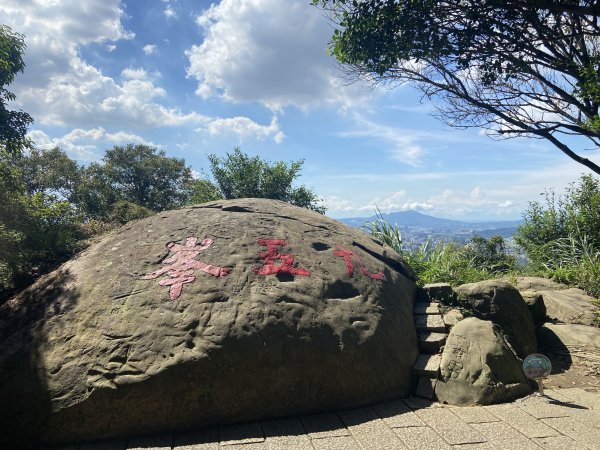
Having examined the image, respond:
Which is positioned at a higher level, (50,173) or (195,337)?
(50,173)

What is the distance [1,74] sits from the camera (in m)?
7.86

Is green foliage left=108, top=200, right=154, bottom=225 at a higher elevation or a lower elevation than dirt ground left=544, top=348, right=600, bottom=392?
higher

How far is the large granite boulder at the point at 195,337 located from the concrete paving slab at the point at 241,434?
0.11m

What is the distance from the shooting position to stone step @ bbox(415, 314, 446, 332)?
16.6 ft

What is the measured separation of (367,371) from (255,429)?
123 centimetres

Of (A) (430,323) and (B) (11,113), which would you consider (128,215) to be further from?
(A) (430,323)

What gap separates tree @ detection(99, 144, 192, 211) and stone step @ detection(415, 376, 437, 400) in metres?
18.4

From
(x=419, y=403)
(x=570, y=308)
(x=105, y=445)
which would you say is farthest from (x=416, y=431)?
(x=570, y=308)

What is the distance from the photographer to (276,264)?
467 centimetres

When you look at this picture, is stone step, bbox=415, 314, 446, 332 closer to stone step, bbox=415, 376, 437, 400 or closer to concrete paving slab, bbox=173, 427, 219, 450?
stone step, bbox=415, 376, 437, 400

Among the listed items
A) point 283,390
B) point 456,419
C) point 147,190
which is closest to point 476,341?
point 456,419

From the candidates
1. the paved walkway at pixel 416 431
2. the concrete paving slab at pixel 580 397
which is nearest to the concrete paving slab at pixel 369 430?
the paved walkway at pixel 416 431

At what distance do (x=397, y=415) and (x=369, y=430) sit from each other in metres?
0.44

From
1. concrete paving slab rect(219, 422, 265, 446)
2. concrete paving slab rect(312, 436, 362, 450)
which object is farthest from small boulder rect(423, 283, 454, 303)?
concrete paving slab rect(219, 422, 265, 446)
